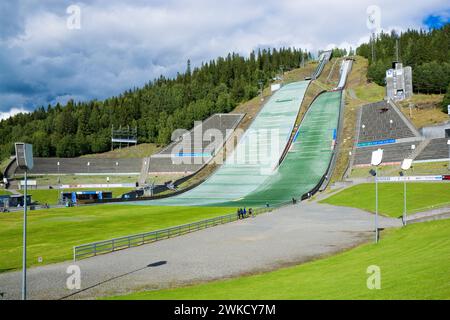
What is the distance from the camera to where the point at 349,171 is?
239 ft

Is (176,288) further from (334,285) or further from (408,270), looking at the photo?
(408,270)

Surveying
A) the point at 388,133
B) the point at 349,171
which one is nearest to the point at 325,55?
the point at 388,133

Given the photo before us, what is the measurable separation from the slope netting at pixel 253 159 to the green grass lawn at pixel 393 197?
1869 cm

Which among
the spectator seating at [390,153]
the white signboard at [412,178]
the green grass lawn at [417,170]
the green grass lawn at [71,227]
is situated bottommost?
the green grass lawn at [71,227]

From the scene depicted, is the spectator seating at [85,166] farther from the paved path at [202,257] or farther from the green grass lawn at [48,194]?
the paved path at [202,257]

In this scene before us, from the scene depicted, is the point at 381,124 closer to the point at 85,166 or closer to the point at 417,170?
the point at 417,170

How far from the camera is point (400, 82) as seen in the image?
106875mm

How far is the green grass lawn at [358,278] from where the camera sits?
516 inches

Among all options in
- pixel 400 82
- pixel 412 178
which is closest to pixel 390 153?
pixel 412 178

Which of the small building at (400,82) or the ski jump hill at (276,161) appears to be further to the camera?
the small building at (400,82)

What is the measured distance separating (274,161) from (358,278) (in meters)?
68.7

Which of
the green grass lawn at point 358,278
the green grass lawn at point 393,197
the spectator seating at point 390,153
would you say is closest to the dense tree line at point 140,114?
the spectator seating at point 390,153

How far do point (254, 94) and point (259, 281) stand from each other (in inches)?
5241

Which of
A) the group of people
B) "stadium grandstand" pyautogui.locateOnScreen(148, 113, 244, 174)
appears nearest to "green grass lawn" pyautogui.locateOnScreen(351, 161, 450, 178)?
the group of people
